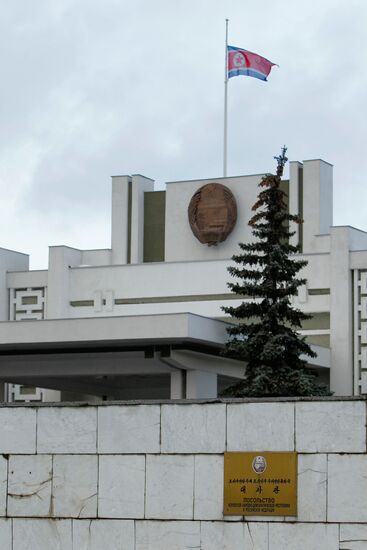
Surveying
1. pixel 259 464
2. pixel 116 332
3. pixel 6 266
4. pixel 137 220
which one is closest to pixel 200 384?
pixel 116 332

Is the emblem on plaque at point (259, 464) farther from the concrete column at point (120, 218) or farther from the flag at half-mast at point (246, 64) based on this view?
the concrete column at point (120, 218)

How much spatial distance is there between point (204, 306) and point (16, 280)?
650 centimetres

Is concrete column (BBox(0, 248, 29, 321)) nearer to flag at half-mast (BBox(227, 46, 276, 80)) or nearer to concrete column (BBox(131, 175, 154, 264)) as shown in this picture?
concrete column (BBox(131, 175, 154, 264))

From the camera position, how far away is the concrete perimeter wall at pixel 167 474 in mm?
14570

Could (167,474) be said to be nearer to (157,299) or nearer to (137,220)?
(157,299)

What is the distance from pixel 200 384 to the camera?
33.0 metres

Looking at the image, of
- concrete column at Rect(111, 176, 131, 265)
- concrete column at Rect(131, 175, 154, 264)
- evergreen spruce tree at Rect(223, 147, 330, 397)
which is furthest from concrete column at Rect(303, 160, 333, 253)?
evergreen spruce tree at Rect(223, 147, 330, 397)

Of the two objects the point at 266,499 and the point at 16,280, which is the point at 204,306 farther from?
the point at 266,499

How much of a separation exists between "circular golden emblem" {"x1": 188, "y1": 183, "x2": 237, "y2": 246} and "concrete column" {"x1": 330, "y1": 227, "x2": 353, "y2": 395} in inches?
126

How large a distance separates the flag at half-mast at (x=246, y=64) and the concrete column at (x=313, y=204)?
3206mm

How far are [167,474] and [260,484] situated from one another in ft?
3.60

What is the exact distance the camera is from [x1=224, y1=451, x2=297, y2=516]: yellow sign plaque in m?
14.7

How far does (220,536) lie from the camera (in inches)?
587

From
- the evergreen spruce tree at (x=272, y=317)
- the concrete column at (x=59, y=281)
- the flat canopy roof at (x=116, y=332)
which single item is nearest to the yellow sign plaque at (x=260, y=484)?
the flat canopy roof at (x=116, y=332)
